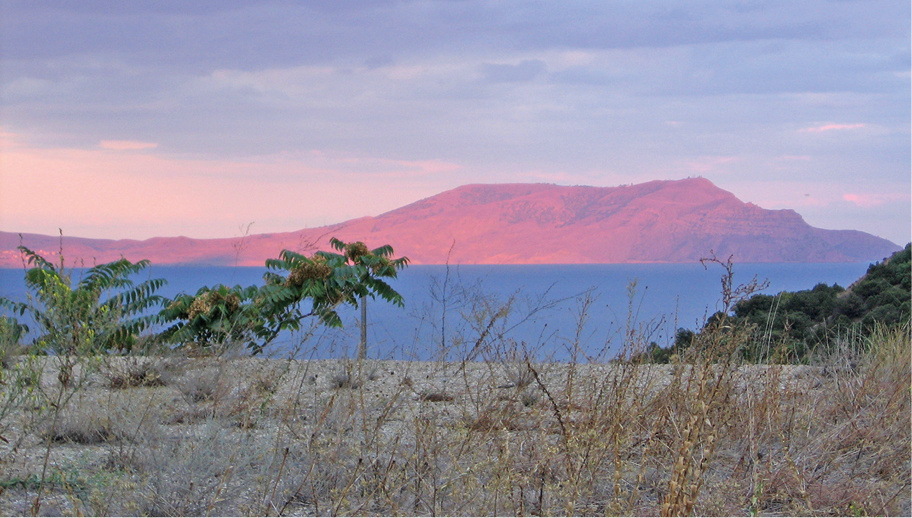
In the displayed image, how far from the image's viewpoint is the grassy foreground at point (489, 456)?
290cm

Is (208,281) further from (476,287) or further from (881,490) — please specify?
(881,490)

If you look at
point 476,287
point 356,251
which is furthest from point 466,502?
point 356,251

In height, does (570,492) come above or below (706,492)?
above

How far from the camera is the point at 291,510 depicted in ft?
10.7

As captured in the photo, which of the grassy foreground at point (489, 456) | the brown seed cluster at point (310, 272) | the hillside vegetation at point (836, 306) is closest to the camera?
the grassy foreground at point (489, 456)

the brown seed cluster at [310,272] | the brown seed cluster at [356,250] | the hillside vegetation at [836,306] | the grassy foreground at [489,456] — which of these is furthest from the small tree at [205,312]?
the hillside vegetation at [836,306]

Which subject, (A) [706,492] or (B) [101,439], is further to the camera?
(B) [101,439]

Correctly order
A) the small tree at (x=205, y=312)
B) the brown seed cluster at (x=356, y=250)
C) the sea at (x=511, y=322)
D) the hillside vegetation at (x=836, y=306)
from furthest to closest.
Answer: the hillside vegetation at (x=836, y=306) → the brown seed cluster at (x=356, y=250) → the small tree at (x=205, y=312) → the sea at (x=511, y=322)

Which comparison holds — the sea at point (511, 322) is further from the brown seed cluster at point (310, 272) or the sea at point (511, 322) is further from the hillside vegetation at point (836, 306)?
the hillside vegetation at point (836, 306)

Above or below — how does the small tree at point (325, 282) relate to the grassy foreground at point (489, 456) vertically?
above

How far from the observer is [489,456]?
2957 mm

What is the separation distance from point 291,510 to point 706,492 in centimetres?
206

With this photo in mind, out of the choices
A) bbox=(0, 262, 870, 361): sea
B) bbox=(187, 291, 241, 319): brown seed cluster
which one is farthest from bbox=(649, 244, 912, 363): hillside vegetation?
bbox=(187, 291, 241, 319): brown seed cluster

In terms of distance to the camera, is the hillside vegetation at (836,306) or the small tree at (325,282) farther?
the hillside vegetation at (836,306)
